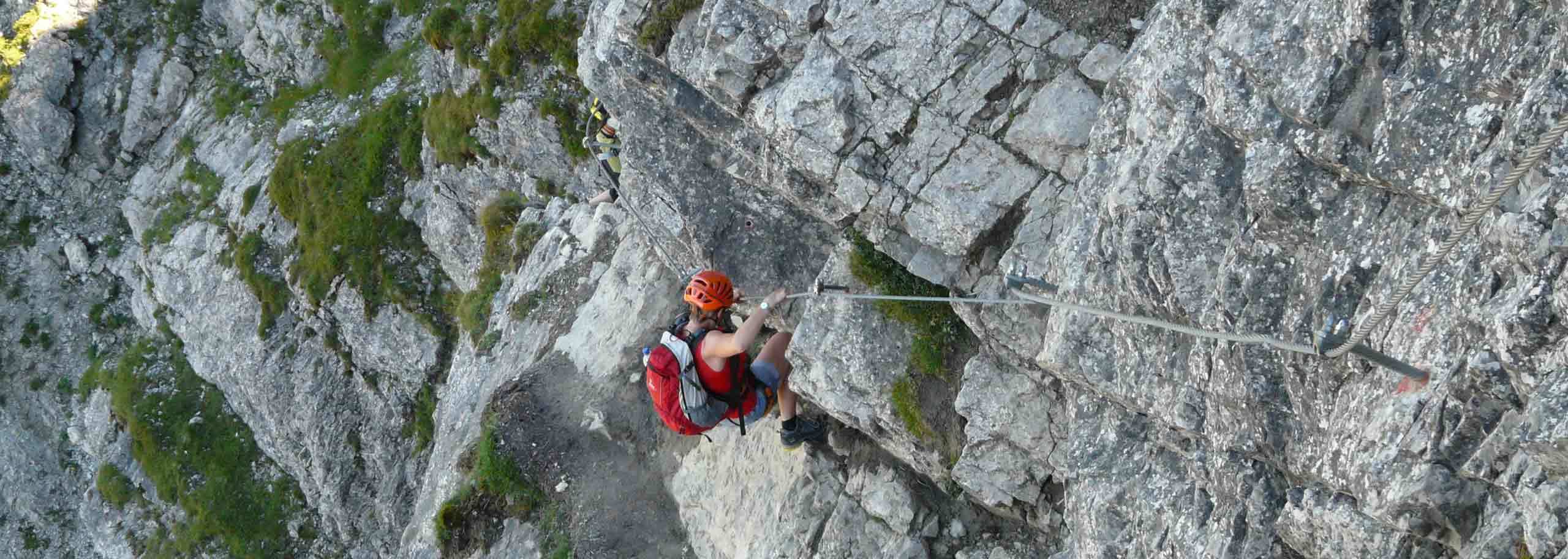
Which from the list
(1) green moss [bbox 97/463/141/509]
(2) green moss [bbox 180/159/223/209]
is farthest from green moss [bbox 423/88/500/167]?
(1) green moss [bbox 97/463/141/509]

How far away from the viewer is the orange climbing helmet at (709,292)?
1410 cm

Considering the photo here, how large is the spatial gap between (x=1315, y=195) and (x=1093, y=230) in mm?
2662

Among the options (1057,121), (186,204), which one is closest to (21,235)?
(186,204)

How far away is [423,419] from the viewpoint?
31484mm

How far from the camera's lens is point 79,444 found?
137ft

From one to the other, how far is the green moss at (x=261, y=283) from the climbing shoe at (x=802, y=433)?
26057 mm

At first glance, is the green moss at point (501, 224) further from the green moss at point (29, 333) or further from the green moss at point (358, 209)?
the green moss at point (29, 333)

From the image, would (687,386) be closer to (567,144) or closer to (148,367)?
(567,144)

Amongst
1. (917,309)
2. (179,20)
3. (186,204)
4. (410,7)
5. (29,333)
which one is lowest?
(29,333)

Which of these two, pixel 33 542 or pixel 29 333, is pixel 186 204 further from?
pixel 33 542

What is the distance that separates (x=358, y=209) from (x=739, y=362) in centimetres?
2431

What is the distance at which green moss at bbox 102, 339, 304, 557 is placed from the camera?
Result: 36.5 metres

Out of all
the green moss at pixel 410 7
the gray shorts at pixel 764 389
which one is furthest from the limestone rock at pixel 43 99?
the gray shorts at pixel 764 389

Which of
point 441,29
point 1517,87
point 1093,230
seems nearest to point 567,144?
point 441,29
